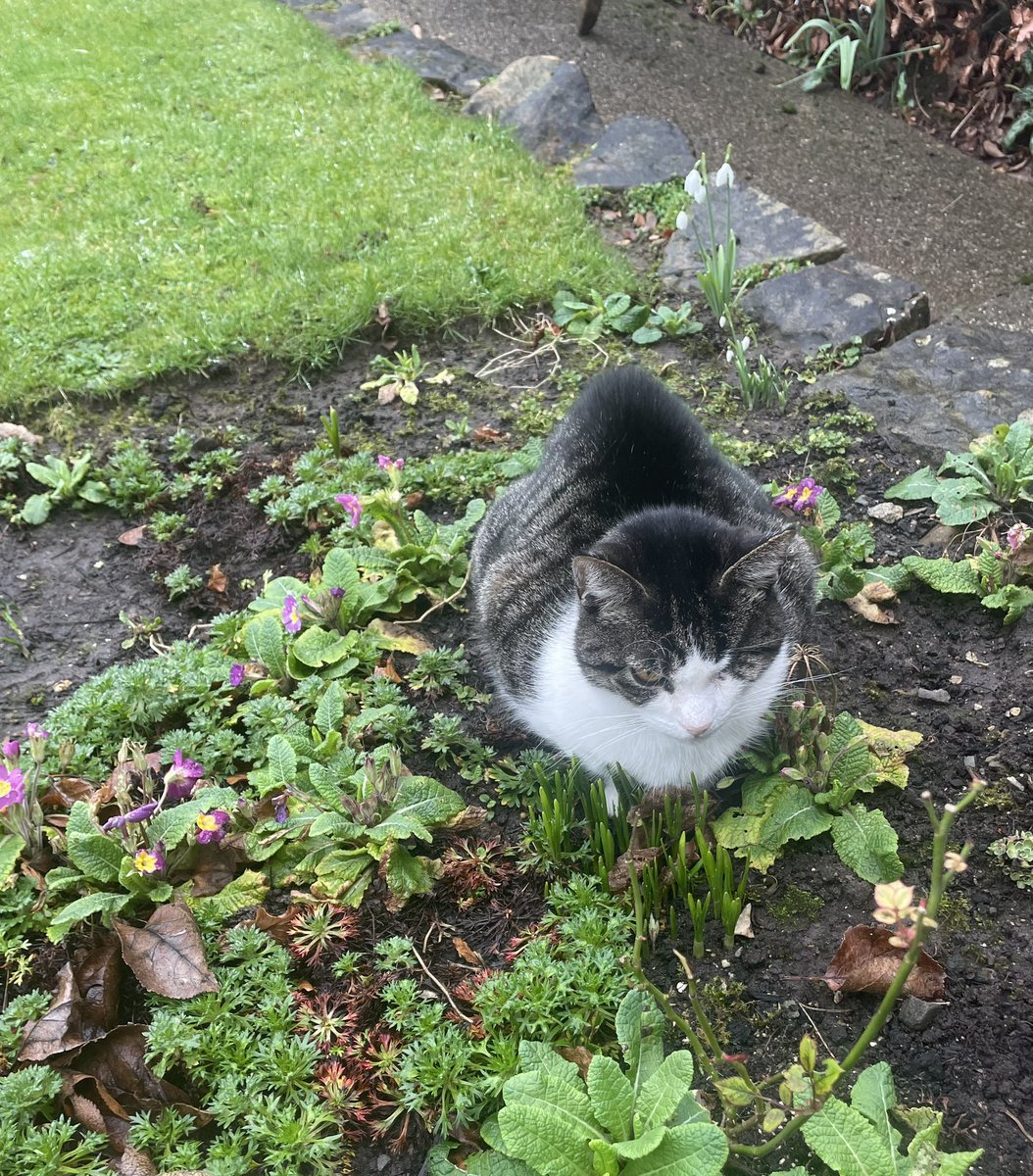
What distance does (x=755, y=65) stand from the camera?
286 inches

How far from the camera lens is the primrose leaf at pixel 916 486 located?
3480 mm

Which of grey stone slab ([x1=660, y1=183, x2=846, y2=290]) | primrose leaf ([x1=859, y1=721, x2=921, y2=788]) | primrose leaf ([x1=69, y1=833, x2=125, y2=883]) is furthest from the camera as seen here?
grey stone slab ([x1=660, y1=183, x2=846, y2=290])

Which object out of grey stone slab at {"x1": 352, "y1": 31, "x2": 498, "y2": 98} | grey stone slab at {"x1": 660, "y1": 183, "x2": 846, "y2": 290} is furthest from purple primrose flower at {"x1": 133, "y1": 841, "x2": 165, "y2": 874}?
grey stone slab at {"x1": 352, "y1": 31, "x2": 498, "y2": 98}

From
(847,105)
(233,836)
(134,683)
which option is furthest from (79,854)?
(847,105)

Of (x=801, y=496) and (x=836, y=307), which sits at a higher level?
(x=836, y=307)

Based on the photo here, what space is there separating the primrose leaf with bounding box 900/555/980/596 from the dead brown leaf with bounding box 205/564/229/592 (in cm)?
262

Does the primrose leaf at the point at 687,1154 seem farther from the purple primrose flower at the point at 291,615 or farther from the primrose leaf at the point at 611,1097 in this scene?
the purple primrose flower at the point at 291,615

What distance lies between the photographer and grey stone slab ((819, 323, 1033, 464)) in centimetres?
386

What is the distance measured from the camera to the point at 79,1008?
7.42 feet

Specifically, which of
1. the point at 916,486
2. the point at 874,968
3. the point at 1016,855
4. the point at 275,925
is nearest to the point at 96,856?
the point at 275,925

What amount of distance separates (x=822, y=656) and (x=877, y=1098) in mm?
1492

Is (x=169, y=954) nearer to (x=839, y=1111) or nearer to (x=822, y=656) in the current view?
(x=839, y=1111)

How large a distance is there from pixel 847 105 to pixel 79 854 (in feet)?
23.0

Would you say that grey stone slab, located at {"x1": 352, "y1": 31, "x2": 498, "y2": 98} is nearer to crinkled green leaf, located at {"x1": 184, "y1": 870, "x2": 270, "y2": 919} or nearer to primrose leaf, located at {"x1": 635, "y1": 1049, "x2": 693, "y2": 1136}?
crinkled green leaf, located at {"x1": 184, "y1": 870, "x2": 270, "y2": 919}
